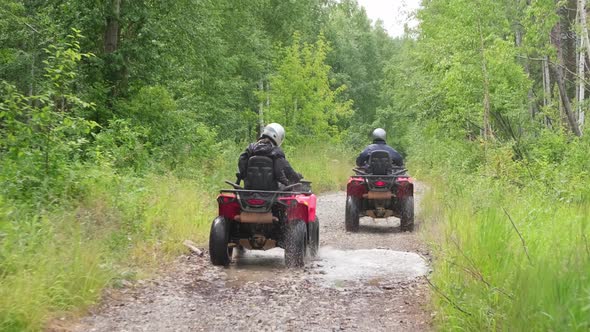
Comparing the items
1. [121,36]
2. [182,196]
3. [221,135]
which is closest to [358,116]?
[221,135]

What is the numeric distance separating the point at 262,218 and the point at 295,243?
1.70ft

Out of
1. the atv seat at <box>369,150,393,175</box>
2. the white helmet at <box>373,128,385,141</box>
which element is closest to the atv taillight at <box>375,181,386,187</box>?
the atv seat at <box>369,150,393,175</box>

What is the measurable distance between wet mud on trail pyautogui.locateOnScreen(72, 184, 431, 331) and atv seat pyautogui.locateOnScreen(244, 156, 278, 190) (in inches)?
41.9

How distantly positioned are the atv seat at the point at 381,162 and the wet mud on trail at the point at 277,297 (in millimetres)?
2993

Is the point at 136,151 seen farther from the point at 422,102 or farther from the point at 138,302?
the point at 422,102

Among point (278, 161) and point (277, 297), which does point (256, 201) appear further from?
point (277, 297)

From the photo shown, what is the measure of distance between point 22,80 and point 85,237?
10161mm

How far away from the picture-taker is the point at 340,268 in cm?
766

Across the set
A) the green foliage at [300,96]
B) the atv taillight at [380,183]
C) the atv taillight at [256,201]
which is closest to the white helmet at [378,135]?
the atv taillight at [380,183]

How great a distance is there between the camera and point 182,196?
988cm

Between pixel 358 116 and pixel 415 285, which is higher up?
pixel 358 116

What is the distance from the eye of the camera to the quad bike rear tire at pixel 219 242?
7461mm

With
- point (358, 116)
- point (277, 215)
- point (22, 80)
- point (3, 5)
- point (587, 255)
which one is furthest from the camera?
point (358, 116)

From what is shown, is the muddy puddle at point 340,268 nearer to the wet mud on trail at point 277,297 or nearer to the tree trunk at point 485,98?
the wet mud on trail at point 277,297
